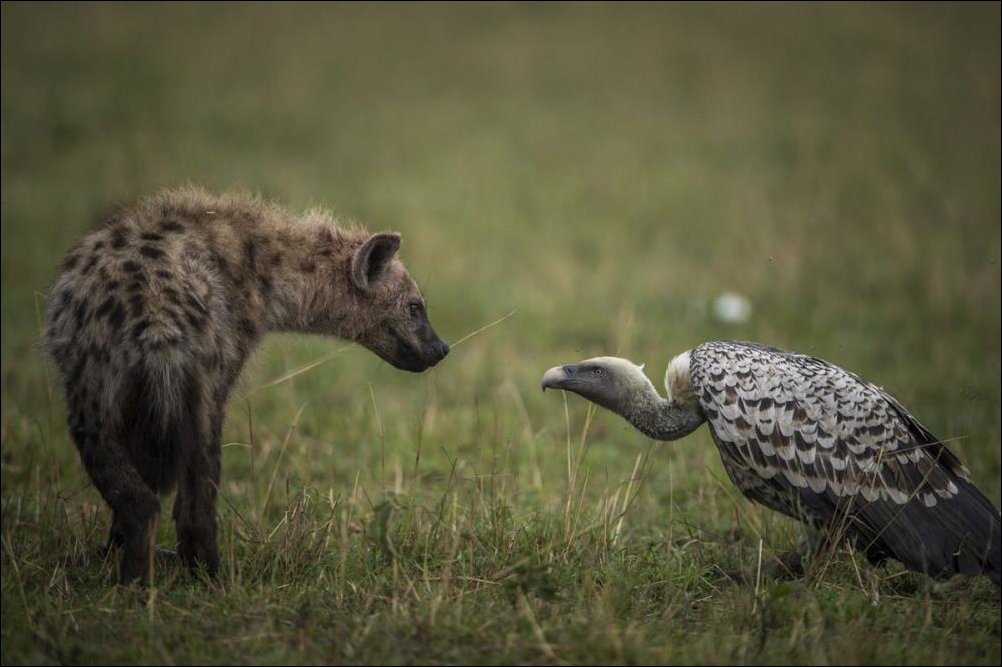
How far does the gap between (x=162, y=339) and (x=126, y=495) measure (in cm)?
67

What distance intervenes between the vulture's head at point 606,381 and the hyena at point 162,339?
4.65 feet

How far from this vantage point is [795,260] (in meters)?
12.4

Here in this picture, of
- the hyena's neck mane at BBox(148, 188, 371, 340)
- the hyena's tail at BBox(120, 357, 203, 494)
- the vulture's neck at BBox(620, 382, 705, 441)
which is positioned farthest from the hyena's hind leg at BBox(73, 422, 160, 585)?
the vulture's neck at BBox(620, 382, 705, 441)

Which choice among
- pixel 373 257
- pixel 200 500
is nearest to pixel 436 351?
pixel 373 257

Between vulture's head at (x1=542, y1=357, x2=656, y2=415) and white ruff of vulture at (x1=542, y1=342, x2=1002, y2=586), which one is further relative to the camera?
vulture's head at (x1=542, y1=357, x2=656, y2=415)

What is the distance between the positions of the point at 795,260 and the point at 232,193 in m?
7.69

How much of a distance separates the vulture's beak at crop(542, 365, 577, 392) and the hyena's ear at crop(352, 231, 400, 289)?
1.08 meters

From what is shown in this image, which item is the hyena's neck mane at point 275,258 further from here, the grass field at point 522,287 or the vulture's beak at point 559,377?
the vulture's beak at point 559,377

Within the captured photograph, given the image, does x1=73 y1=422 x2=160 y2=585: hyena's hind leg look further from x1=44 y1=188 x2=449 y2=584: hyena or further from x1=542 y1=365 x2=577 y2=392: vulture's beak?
x1=542 y1=365 x2=577 y2=392: vulture's beak

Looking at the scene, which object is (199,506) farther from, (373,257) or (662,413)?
(662,413)

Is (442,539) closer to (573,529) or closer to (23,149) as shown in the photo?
(573,529)

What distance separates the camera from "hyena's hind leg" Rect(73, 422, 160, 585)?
4914 mm

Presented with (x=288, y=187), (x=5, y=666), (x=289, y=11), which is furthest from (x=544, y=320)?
(x=289, y=11)

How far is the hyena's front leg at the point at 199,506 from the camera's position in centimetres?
506
